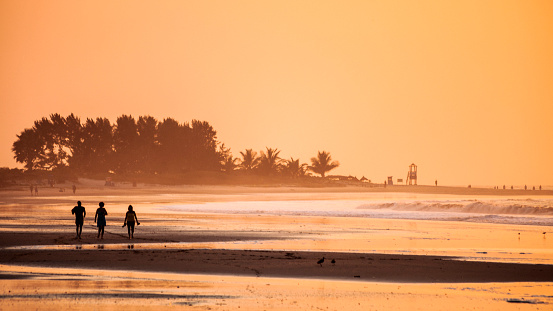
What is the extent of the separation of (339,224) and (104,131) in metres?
97.1

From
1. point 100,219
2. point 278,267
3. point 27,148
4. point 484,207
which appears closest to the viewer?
point 278,267

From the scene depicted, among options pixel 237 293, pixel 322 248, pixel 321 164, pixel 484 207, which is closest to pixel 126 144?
pixel 321 164

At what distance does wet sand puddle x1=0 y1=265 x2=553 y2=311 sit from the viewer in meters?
15.2

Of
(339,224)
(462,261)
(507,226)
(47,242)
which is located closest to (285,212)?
(339,224)

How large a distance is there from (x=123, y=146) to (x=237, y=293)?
12054cm

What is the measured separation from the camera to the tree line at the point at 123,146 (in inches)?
4978

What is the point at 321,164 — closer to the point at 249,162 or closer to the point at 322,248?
the point at 249,162

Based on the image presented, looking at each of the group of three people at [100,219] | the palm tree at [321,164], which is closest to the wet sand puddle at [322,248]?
the group of three people at [100,219]

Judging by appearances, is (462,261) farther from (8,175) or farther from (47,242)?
(8,175)

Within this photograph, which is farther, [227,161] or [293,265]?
[227,161]

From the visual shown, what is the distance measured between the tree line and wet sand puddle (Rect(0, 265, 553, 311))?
108118 mm

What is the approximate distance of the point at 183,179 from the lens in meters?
130

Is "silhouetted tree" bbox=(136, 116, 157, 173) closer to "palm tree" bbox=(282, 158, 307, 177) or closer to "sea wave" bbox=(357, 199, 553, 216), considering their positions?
"palm tree" bbox=(282, 158, 307, 177)

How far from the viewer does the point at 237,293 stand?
16625mm
